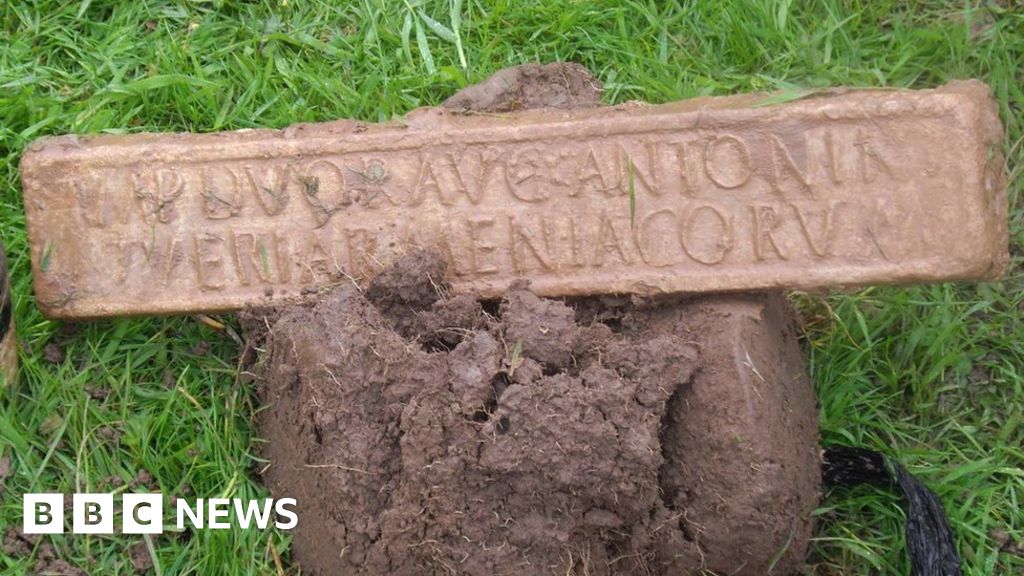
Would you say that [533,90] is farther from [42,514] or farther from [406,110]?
[42,514]

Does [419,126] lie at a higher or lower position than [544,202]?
higher

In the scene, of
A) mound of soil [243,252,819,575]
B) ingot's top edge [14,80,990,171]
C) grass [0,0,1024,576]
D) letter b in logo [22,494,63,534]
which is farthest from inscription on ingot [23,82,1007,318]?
letter b in logo [22,494,63,534]

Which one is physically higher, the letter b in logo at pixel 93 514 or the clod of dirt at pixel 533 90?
the clod of dirt at pixel 533 90

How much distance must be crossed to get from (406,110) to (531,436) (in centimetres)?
112

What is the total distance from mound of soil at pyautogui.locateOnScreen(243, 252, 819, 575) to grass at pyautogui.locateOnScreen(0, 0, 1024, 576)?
11.2 inches

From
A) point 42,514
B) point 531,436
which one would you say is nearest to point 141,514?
point 42,514

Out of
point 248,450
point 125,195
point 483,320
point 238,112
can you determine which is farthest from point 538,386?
point 238,112

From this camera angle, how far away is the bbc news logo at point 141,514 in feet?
7.76

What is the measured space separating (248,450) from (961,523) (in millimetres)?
1598

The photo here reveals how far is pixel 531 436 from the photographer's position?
202 cm

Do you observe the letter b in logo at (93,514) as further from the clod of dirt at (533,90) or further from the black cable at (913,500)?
the black cable at (913,500)

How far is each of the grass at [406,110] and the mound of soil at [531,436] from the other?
0.28 metres

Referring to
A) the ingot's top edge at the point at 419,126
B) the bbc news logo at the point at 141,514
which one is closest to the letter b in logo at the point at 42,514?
the bbc news logo at the point at 141,514

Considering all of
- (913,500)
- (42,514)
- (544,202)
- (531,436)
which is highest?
(544,202)
